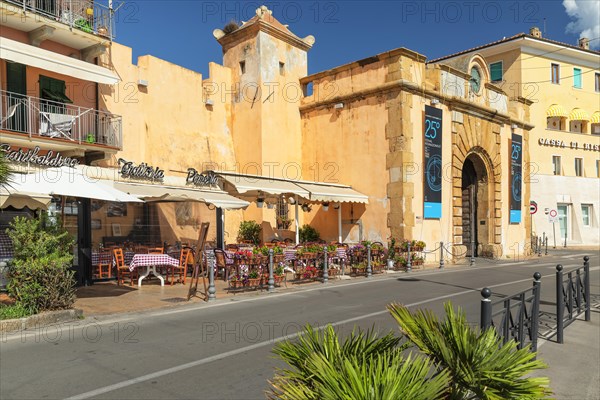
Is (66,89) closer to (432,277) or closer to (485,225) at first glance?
(432,277)

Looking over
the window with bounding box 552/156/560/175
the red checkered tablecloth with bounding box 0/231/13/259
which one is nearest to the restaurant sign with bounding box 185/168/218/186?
the red checkered tablecloth with bounding box 0/231/13/259

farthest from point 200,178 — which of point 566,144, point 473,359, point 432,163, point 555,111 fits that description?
point 566,144

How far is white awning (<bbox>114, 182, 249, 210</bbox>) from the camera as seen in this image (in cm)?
1344

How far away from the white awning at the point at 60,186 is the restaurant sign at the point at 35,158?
2427mm

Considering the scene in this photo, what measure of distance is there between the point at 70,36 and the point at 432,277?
1347 centimetres

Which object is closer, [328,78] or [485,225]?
[328,78]

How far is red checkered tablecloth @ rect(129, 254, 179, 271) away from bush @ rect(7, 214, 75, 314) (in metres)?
3.58

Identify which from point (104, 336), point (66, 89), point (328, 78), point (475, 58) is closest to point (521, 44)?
point (475, 58)

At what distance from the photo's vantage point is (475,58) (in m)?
24.0

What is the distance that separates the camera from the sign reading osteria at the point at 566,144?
35156 mm

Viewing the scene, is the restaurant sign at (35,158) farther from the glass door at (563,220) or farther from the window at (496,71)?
the glass door at (563,220)

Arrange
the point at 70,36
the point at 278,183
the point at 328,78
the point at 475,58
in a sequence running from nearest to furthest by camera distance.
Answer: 1. the point at 70,36
2. the point at 278,183
3. the point at 328,78
4. the point at 475,58

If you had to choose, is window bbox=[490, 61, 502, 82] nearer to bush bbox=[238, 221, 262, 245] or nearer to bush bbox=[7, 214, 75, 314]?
bush bbox=[238, 221, 262, 245]

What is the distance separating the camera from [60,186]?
9578mm
